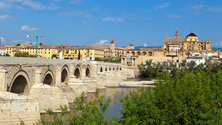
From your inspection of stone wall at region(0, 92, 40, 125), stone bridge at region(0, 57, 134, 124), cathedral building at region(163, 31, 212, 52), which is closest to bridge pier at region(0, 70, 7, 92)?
stone bridge at region(0, 57, 134, 124)

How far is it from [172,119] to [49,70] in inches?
603

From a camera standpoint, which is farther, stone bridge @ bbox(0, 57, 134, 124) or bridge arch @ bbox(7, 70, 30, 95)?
bridge arch @ bbox(7, 70, 30, 95)

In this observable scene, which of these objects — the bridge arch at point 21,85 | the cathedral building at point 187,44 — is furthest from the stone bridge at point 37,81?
the cathedral building at point 187,44

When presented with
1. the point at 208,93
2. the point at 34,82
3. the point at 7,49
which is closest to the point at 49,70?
the point at 34,82

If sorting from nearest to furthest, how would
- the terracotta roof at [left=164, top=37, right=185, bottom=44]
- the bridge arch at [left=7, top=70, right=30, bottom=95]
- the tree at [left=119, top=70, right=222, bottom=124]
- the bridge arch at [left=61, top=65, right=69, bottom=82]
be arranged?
the tree at [left=119, top=70, right=222, bottom=124] < the bridge arch at [left=7, top=70, right=30, bottom=95] < the bridge arch at [left=61, top=65, right=69, bottom=82] < the terracotta roof at [left=164, top=37, right=185, bottom=44]

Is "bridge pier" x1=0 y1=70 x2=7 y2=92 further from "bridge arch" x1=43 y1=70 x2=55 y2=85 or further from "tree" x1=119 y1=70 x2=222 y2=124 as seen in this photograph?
"bridge arch" x1=43 y1=70 x2=55 y2=85

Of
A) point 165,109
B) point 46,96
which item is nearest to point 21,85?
point 46,96

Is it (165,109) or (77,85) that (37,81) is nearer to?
(77,85)

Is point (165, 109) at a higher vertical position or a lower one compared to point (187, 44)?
lower

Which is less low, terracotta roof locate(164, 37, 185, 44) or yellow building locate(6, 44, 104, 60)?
terracotta roof locate(164, 37, 185, 44)

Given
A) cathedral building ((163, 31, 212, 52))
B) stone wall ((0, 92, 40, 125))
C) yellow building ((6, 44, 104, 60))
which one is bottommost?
stone wall ((0, 92, 40, 125))

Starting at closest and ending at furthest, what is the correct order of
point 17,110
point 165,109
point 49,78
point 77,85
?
point 165,109
point 17,110
point 49,78
point 77,85

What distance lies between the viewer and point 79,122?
41.2 ft

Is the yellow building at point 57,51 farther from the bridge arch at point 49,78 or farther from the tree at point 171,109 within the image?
the tree at point 171,109
